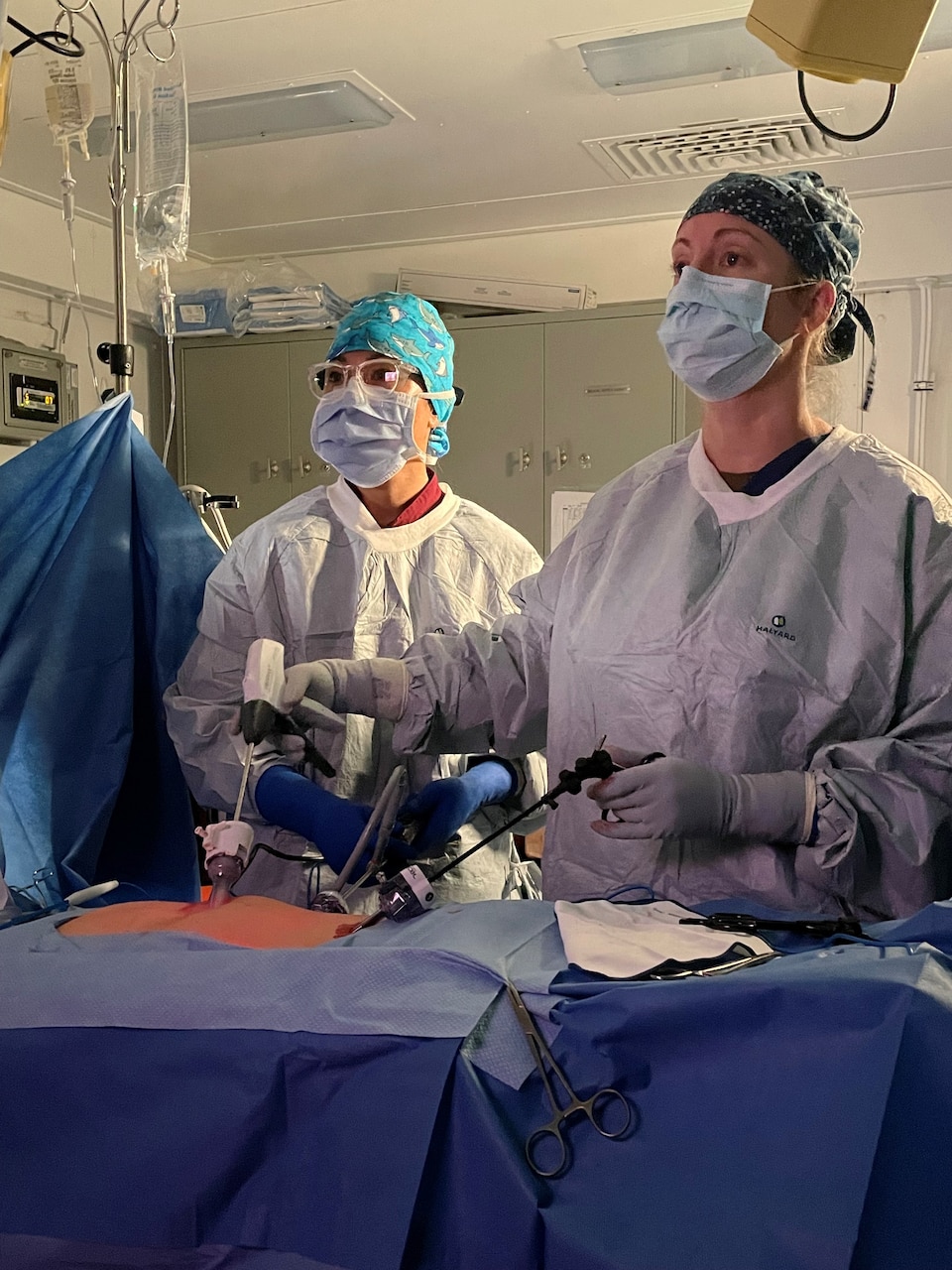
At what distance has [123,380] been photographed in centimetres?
187

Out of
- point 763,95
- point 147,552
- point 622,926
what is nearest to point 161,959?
point 622,926

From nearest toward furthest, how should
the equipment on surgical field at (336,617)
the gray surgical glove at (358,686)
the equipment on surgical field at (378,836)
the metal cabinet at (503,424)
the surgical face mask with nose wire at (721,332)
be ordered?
the equipment on surgical field at (378,836)
the surgical face mask with nose wire at (721,332)
the gray surgical glove at (358,686)
the equipment on surgical field at (336,617)
the metal cabinet at (503,424)

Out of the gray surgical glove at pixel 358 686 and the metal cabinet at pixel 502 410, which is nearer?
the gray surgical glove at pixel 358 686

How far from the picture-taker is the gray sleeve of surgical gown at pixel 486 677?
1.62m

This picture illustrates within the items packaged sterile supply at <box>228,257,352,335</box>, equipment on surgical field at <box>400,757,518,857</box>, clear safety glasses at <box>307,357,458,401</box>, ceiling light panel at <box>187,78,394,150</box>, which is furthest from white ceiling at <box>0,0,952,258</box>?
equipment on surgical field at <box>400,757,518,857</box>

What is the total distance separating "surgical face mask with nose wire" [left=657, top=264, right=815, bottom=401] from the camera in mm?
1474

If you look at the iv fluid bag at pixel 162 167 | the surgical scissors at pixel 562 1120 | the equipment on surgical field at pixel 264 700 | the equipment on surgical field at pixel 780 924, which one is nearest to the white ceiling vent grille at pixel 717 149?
the iv fluid bag at pixel 162 167

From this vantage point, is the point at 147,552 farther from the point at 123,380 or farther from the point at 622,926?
the point at 622,926

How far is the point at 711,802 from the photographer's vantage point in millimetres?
1305

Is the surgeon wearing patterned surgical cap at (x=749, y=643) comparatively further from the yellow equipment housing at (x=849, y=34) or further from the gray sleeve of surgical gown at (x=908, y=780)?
the yellow equipment housing at (x=849, y=34)

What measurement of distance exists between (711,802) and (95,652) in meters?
0.91

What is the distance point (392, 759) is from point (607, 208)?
3.08 m

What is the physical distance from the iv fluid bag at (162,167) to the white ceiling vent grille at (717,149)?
6.68 ft

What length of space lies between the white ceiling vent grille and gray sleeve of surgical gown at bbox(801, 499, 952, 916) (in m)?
2.44
